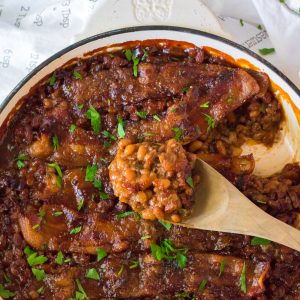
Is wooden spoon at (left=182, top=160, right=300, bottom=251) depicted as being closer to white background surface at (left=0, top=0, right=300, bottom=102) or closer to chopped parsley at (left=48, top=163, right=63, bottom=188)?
chopped parsley at (left=48, top=163, right=63, bottom=188)

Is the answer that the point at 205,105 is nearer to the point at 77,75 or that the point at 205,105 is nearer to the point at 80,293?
the point at 77,75

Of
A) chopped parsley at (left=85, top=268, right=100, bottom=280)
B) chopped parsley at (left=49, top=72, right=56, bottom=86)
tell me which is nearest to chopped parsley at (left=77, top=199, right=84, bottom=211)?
chopped parsley at (left=85, top=268, right=100, bottom=280)

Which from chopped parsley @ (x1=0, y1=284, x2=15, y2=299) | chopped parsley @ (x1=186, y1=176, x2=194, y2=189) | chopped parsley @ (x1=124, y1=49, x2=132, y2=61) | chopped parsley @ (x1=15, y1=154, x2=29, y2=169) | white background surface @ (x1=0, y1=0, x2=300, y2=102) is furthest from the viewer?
white background surface @ (x1=0, y1=0, x2=300, y2=102)

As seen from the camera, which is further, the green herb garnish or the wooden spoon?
the green herb garnish

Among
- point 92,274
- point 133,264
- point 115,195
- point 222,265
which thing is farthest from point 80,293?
point 222,265

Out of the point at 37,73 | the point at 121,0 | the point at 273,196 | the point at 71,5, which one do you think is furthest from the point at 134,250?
the point at 71,5

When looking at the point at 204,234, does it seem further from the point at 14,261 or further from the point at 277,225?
the point at 14,261
